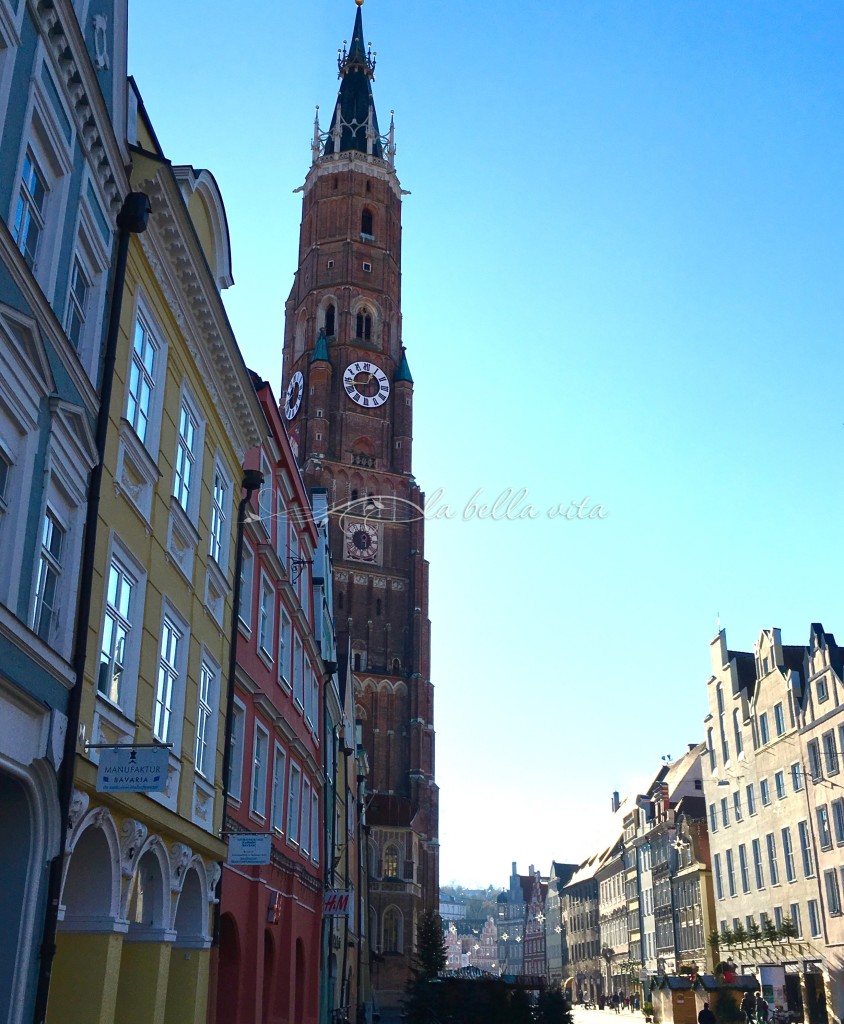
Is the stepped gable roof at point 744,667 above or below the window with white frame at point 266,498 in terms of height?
above

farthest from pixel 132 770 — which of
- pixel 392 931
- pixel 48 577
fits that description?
pixel 392 931

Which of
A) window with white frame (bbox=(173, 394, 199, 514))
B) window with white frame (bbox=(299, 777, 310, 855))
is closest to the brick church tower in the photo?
window with white frame (bbox=(299, 777, 310, 855))

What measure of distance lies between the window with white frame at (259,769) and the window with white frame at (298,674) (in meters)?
4.15

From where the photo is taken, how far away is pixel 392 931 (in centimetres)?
7412

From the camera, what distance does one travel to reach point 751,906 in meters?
50.2

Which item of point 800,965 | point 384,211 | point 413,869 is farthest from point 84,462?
point 384,211

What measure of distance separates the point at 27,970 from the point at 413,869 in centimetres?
6950

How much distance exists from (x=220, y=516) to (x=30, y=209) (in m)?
8.58

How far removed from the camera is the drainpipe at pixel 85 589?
10508 millimetres

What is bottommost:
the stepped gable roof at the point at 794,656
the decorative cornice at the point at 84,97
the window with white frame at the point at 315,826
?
the window with white frame at the point at 315,826

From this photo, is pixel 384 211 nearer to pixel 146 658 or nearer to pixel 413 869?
pixel 413 869

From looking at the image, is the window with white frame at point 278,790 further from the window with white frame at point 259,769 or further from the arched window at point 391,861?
the arched window at point 391,861

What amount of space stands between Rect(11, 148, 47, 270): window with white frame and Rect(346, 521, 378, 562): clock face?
73.1 m

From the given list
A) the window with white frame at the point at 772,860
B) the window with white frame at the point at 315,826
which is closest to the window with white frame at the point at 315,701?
the window with white frame at the point at 315,826
